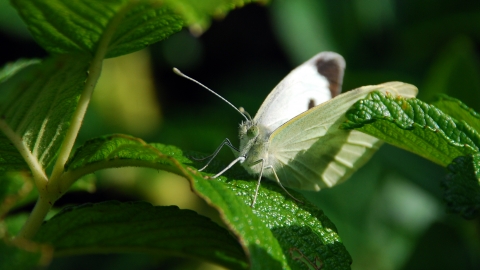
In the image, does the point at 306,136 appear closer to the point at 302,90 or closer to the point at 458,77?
the point at 302,90

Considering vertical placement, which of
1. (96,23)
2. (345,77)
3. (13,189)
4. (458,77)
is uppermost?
(96,23)

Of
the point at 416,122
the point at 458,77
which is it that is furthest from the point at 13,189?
the point at 458,77

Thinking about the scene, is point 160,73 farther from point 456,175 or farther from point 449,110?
point 456,175

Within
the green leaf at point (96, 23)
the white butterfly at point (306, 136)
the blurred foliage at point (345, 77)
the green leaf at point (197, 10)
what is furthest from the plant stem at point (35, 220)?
the blurred foliage at point (345, 77)

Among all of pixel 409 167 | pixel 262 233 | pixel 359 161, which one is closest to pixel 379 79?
pixel 409 167

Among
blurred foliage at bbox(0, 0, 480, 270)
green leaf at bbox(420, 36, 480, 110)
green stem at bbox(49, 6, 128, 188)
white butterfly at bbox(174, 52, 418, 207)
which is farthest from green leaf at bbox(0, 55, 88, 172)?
green leaf at bbox(420, 36, 480, 110)

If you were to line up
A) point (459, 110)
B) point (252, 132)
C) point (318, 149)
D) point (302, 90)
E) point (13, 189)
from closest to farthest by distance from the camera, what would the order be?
1. point (13, 189)
2. point (459, 110)
3. point (252, 132)
4. point (318, 149)
5. point (302, 90)
